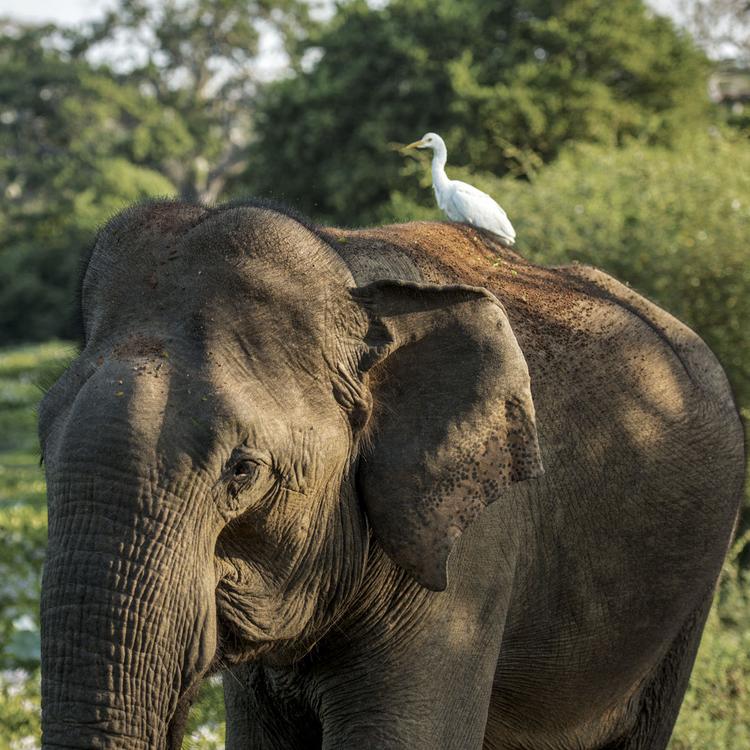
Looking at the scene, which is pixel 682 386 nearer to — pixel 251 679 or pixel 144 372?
pixel 251 679

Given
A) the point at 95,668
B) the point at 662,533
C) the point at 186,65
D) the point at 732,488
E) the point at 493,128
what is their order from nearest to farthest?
the point at 95,668 < the point at 662,533 < the point at 732,488 < the point at 493,128 < the point at 186,65

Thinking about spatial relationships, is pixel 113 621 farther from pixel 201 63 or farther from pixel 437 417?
pixel 201 63

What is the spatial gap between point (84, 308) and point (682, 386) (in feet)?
7.25

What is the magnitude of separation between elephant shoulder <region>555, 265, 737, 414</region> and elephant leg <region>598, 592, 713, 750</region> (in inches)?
29.9

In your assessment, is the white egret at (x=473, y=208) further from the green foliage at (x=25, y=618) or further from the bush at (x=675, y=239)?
the bush at (x=675, y=239)

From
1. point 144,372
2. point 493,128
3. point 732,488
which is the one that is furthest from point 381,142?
point 144,372

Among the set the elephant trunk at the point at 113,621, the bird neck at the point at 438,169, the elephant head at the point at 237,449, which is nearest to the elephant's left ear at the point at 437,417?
the elephant head at the point at 237,449

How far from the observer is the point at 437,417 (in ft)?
11.4

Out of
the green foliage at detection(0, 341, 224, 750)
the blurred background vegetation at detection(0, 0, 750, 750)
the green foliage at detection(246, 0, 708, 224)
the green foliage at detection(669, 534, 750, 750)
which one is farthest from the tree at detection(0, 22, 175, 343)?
the green foliage at detection(669, 534, 750, 750)

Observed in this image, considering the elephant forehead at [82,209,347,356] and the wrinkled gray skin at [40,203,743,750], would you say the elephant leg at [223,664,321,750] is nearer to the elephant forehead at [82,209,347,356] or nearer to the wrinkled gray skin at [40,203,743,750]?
the wrinkled gray skin at [40,203,743,750]

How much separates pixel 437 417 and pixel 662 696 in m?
2.05

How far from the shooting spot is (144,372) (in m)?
2.97

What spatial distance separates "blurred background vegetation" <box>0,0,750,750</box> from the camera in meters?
10.5

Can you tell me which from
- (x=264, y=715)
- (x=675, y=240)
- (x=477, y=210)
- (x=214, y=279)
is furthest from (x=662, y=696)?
(x=675, y=240)
